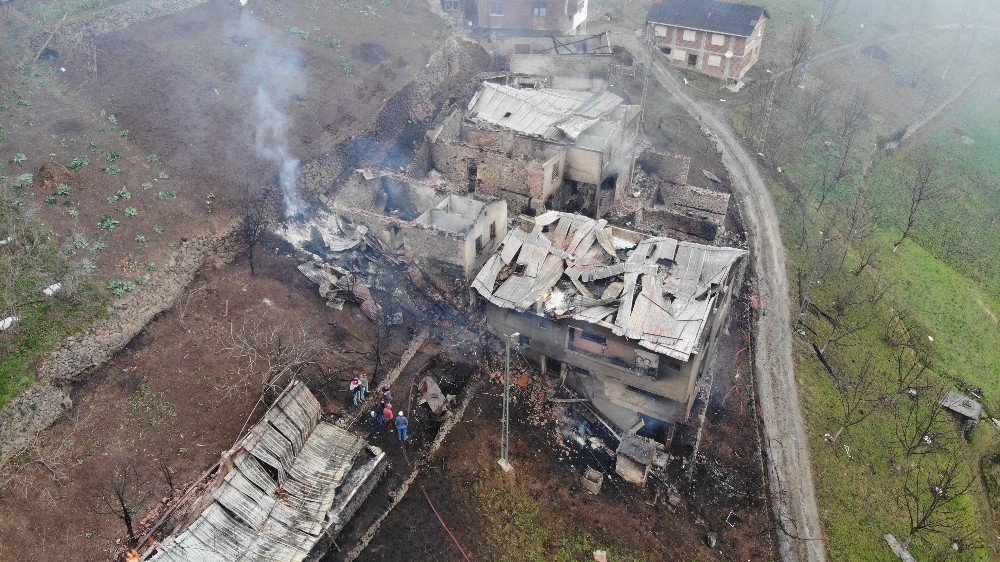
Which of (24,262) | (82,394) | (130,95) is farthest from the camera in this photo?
(130,95)

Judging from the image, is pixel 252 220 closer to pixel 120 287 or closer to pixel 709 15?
pixel 120 287

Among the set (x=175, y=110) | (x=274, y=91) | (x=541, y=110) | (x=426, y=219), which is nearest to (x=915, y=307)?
(x=541, y=110)

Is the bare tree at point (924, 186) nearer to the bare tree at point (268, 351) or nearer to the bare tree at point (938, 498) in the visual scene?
the bare tree at point (938, 498)

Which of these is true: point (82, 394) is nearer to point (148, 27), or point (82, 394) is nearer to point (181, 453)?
point (181, 453)

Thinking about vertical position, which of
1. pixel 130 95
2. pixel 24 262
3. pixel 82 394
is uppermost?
pixel 130 95

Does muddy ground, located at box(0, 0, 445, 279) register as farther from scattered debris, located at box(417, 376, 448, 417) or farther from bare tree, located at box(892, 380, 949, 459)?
bare tree, located at box(892, 380, 949, 459)

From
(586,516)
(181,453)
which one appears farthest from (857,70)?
(181,453)
